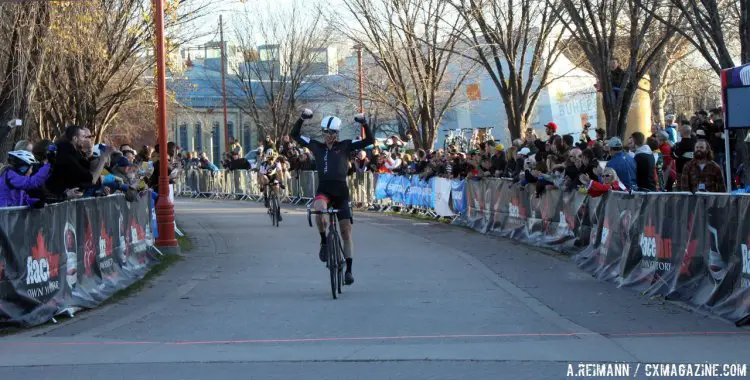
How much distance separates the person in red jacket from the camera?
49.6 ft

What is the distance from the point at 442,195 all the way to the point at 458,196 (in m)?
1.28

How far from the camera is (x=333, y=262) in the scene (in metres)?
12.5

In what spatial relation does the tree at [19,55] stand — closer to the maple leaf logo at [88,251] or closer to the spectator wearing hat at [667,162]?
the maple leaf logo at [88,251]

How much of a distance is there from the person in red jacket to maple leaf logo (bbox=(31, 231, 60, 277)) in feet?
23.5

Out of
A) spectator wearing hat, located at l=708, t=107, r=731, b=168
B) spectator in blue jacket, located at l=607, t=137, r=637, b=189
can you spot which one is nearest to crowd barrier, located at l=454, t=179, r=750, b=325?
spectator in blue jacket, located at l=607, t=137, r=637, b=189

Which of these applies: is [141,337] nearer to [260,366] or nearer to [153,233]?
[260,366]

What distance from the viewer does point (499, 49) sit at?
28.9m

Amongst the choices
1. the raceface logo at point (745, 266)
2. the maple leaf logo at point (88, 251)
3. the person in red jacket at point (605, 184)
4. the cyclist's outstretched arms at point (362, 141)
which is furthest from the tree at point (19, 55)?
the raceface logo at point (745, 266)

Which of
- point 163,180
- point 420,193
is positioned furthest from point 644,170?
point 420,193

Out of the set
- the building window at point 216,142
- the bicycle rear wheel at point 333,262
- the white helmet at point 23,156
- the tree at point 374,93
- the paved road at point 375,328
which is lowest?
the paved road at point 375,328

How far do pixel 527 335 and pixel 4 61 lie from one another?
42.4 ft

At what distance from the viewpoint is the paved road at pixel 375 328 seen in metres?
8.32

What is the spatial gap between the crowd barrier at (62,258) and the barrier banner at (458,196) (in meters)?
A: 11.0

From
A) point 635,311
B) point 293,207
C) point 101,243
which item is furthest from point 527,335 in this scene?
point 293,207
